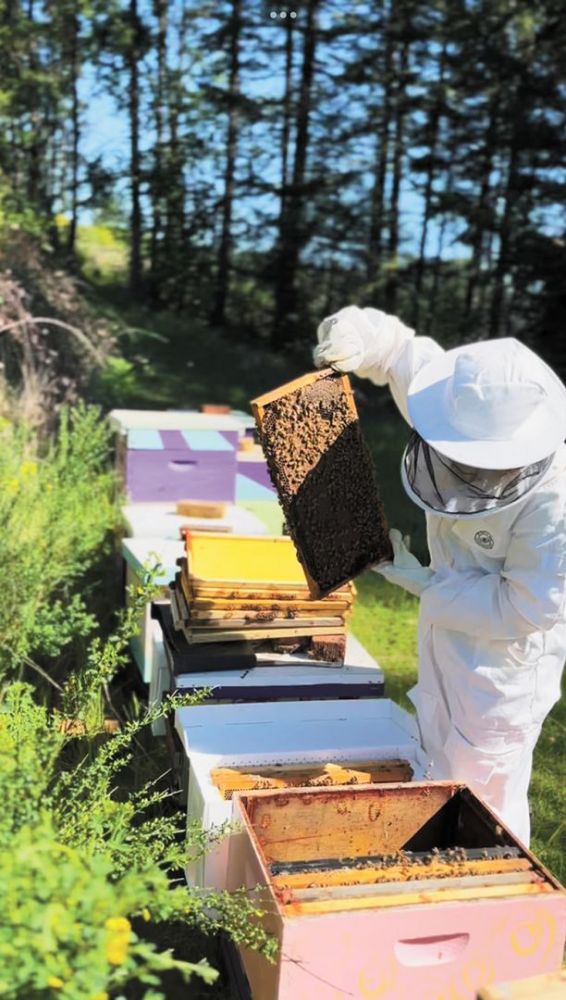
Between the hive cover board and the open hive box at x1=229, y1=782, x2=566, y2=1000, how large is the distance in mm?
661

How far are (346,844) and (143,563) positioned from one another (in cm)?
152

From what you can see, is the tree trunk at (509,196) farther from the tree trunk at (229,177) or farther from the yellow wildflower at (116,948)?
the yellow wildflower at (116,948)

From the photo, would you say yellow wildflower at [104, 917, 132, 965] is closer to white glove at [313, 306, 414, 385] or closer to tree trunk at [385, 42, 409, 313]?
white glove at [313, 306, 414, 385]

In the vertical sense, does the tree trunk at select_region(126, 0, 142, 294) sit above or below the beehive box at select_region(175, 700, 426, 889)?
above

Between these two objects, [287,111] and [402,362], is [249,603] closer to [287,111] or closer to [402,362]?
[402,362]

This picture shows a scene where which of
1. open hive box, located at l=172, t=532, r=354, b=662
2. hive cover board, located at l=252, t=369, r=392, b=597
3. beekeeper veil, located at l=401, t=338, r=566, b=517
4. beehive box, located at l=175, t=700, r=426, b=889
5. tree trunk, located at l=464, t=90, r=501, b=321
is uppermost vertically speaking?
tree trunk, located at l=464, t=90, r=501, b=321

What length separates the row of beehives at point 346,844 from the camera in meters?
1.48

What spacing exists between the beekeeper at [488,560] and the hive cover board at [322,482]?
0.11 m

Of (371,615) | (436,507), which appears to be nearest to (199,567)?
(436,507)

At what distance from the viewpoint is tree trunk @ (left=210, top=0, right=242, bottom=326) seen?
12750 mm

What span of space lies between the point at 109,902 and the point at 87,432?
3.46m

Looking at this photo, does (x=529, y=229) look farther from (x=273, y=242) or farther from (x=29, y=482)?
(x=29, y=482)

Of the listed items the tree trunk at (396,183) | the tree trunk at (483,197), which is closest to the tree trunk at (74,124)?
the tree trunk at (396,183)

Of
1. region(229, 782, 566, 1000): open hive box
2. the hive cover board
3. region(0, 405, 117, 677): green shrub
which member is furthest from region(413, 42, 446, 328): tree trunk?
region(229, 782, 566, 1000): open hive box
